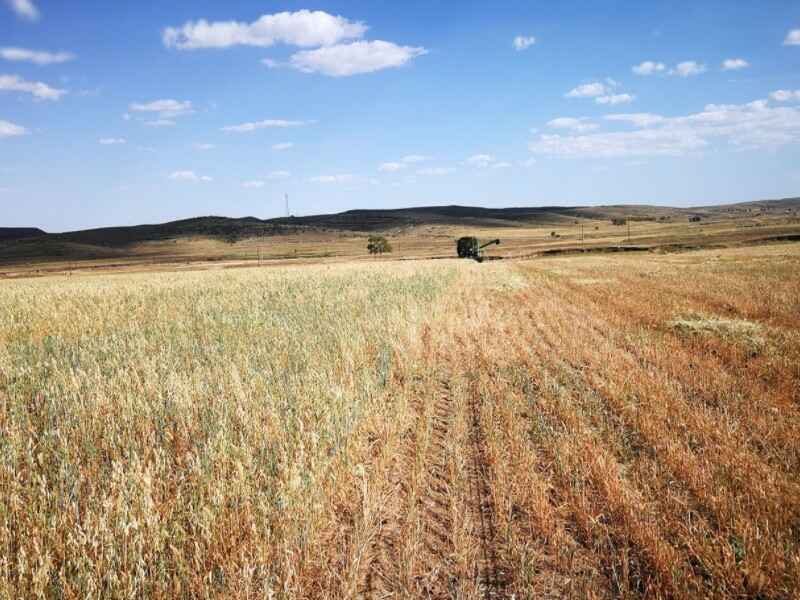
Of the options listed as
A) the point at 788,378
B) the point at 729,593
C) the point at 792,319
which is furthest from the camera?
the point at 792,319

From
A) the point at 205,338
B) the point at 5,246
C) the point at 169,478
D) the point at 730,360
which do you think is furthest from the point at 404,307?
the point at 5,246

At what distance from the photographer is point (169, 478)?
3605 mm

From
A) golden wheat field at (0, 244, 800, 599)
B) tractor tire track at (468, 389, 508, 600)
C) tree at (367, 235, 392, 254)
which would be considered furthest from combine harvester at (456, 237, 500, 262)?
tractor tire track at (468, 389, 508, 600)

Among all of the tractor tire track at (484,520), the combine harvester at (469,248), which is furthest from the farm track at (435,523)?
the combine harvester at (469,248)

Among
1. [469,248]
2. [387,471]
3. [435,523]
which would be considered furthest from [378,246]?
[435,523]

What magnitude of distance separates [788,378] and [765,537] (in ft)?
17.5

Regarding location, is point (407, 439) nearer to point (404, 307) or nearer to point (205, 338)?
point (205, 338)

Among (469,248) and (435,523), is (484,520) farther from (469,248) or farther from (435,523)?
(469,248)

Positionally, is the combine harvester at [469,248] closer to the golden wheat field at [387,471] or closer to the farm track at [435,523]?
the golden wheat field at [387,471]

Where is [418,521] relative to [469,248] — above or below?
below

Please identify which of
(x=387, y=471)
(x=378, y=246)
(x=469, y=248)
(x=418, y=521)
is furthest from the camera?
(x=378, y=246)

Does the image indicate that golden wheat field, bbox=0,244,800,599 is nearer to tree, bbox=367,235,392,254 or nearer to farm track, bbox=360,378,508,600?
farm track, bbox=360,378,508,600

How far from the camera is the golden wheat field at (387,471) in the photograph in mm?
2932

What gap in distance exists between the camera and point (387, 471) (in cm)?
465
